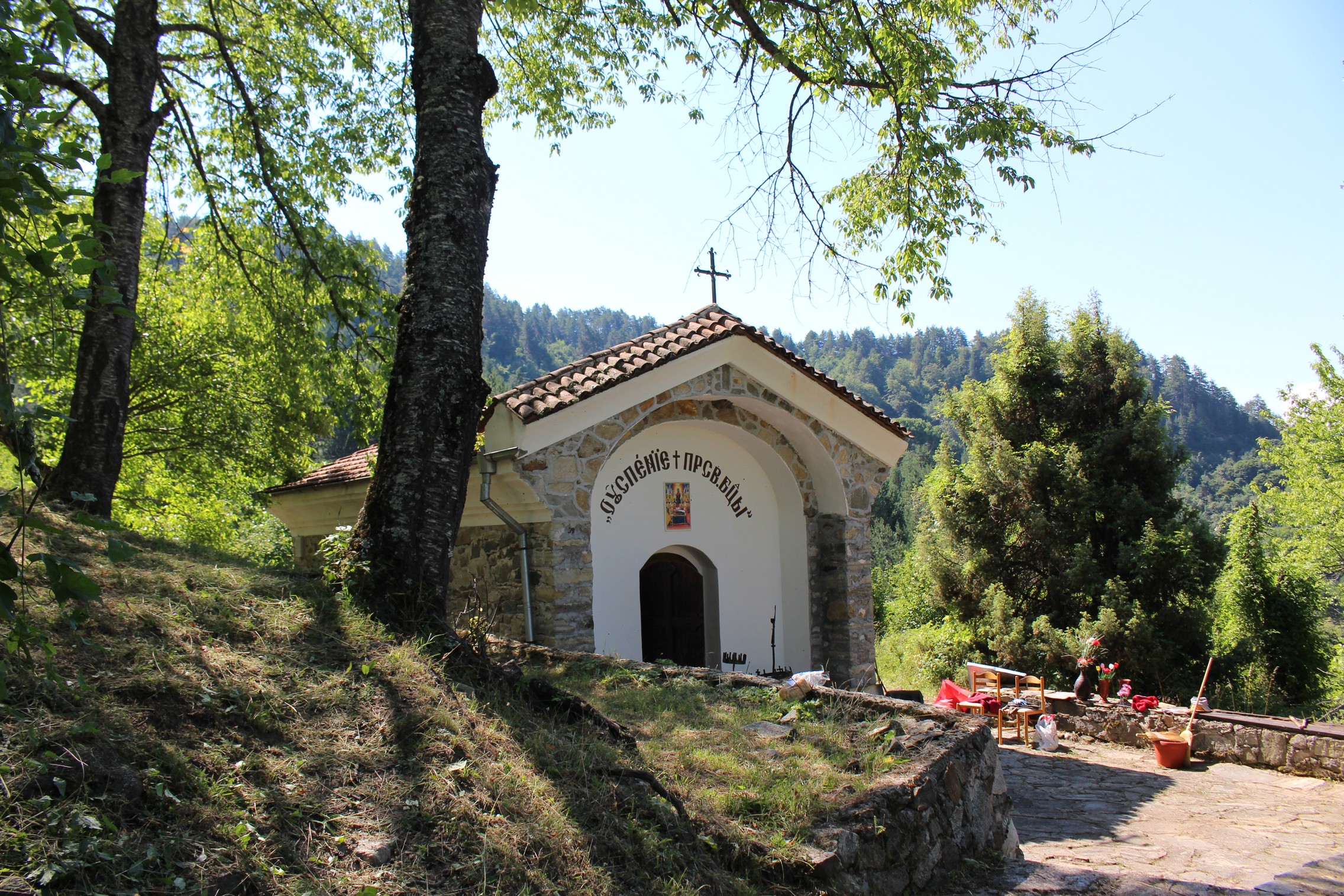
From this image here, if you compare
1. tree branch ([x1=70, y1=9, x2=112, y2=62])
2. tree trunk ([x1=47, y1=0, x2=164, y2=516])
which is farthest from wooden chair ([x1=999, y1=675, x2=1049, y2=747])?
tree branch ([x1=70, y1=9, x2=112, y2=62])

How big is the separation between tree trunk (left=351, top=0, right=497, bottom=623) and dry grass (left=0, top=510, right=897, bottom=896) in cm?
37

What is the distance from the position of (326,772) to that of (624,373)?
5.32 m

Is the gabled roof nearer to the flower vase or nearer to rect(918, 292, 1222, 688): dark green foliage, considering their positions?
the flower vase

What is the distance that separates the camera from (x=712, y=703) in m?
5.39

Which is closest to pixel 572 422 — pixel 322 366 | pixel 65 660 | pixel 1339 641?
pixel 322 366

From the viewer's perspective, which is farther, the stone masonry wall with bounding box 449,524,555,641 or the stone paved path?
the stone masonry wall with bounding box 449,524,555,641

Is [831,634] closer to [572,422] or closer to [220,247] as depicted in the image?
[572,422]

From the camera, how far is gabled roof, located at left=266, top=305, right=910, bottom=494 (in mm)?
7641

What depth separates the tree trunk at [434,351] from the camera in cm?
457

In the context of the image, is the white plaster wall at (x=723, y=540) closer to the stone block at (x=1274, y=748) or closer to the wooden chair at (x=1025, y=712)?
the wooden chair at (x=1025, y=712)

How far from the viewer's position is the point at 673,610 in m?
9.38

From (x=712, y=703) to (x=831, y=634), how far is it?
4.78 metres

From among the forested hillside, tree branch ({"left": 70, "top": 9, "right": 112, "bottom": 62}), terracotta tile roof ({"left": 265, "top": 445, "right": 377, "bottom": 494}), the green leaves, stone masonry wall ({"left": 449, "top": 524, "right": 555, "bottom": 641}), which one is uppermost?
the forested hillside

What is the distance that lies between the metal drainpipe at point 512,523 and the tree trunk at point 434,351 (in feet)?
9.18
